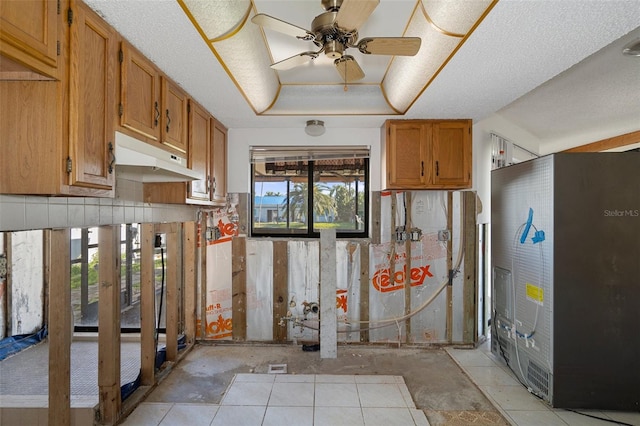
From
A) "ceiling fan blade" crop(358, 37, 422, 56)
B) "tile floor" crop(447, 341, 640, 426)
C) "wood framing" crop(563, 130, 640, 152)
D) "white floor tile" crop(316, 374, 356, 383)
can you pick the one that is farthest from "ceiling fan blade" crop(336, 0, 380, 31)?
"wood framing" crop(563, 130, 640, 152)

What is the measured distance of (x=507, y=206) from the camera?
2959 mm

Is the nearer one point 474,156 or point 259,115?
point 259,115

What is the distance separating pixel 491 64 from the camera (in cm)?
199

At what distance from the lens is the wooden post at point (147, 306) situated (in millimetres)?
2660

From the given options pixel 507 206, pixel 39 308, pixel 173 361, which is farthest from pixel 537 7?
pixel 39 308

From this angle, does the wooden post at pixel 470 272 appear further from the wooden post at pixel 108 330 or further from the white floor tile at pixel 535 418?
the wooden post at pixel 108 330

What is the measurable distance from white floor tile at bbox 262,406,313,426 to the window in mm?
1710

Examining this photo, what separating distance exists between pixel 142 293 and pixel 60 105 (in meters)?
1.79

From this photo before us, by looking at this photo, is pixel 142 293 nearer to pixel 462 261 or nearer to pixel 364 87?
pixel 364 87

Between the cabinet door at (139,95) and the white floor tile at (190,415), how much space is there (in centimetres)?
192

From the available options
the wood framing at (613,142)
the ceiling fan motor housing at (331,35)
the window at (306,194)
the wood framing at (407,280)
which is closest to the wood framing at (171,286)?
the window at (306,194)

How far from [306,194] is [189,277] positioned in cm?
153

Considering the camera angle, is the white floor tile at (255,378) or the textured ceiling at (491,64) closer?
the textured ceiling at (491,64)

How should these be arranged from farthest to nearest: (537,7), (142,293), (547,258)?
(142,293) → (547,258) → (537,7)
